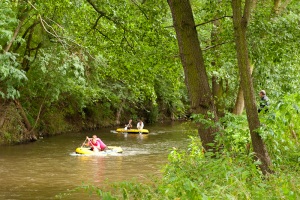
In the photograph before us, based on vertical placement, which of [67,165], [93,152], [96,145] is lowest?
[67,165]

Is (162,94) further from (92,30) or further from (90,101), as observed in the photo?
(92,30)

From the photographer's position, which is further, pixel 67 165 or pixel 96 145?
pixel 96 145

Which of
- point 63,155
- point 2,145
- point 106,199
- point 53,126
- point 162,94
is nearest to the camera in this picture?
point 106,199

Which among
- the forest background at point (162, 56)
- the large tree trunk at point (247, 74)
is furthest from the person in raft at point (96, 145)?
the large tree trunk at point (247, 74)

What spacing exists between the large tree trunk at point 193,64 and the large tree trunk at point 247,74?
68 centimetres

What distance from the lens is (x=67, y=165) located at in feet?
64.9

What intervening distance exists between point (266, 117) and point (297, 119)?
37.1 inches

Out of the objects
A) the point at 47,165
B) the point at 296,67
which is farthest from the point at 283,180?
the point at 47,165

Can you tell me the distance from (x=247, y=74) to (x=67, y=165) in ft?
43.5

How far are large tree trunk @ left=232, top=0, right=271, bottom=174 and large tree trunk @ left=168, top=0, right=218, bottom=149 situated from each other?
26.7 inches

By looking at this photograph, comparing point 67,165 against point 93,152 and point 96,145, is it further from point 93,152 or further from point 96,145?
point 96,145

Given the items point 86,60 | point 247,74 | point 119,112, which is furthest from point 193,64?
point 119,112

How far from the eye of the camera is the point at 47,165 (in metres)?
19.6

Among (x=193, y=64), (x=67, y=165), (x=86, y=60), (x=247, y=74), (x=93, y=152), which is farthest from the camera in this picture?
(x=86, y=60)
